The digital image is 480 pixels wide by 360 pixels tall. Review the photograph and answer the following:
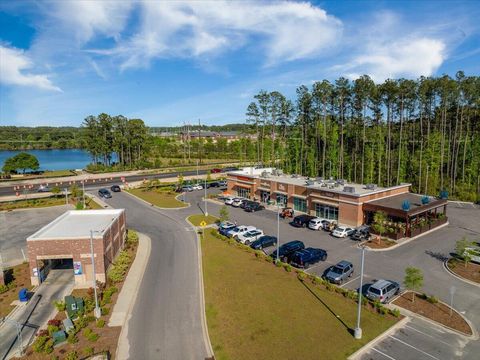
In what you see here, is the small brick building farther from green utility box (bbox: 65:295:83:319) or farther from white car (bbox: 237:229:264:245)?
white car (bbox: 237:229:264:245)

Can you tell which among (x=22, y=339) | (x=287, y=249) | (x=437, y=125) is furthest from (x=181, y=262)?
(x=437, y=125)

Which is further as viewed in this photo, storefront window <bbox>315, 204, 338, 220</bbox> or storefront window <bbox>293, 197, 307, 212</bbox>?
storefront window <bbox>293, 197, 307, 212</bbox>

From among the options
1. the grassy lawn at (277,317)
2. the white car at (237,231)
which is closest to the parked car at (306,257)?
the grassy lawn at (277,317)

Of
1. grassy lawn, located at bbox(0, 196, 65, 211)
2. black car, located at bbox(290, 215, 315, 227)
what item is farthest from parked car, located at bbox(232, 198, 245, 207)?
grassy lawn, located at bbox(0, 196, 65, 211)

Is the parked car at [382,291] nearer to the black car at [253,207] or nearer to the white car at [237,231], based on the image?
the white car at [237,231]

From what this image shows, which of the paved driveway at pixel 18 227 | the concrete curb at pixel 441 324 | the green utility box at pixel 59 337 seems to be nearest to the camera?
the green utility box at pixel 59 337
